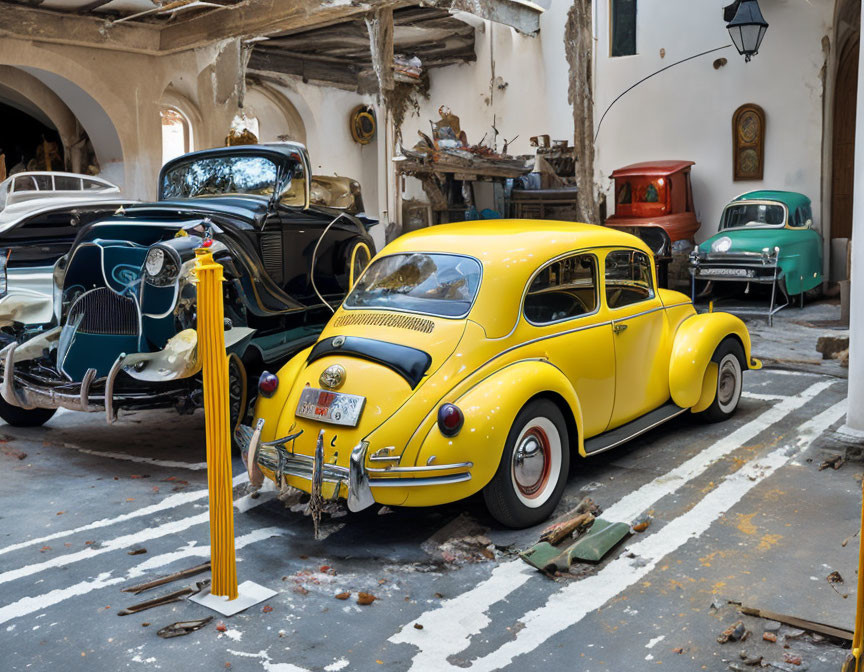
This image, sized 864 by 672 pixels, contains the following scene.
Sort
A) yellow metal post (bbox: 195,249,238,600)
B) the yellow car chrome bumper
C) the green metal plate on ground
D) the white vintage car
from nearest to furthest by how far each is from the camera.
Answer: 1. yellow metal post (bbox: 195,249,238,600)
2. the green metal plate on ground
3. the yellow car chrome bumper
4. the white vintage car

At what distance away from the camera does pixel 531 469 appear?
4551mm

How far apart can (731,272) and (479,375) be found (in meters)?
8.54

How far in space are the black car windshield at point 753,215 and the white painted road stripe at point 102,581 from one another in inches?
419

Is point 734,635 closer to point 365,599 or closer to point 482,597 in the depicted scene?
point 482,597

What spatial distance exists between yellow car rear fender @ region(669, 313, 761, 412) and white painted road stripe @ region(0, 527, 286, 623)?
9.56ft

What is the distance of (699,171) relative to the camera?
15.3 meters

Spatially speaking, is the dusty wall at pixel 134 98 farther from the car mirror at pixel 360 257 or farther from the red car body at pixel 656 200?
the car mirror at pixel 360 257

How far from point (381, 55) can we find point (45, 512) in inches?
343

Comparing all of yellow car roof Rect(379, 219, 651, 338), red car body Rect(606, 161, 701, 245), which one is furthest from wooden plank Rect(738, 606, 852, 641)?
red car body Rect(606, 161, 701, 245)

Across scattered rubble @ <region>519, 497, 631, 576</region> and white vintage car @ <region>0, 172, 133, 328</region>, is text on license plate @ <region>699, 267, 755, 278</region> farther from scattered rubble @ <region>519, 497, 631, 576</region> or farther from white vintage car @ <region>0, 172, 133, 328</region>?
scattered rubble @ <region>519, 497, 631, 576</region>

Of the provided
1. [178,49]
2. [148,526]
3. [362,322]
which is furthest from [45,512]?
[178,49]

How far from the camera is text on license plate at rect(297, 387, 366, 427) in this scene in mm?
4328

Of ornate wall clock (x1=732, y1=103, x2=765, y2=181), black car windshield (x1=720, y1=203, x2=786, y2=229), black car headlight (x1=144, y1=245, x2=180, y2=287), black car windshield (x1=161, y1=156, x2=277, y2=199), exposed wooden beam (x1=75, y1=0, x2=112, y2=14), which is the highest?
exposed wooden beam (x1=75, y1=0, x2=112, y2=14)

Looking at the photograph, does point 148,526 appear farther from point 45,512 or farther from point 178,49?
point 178,49
